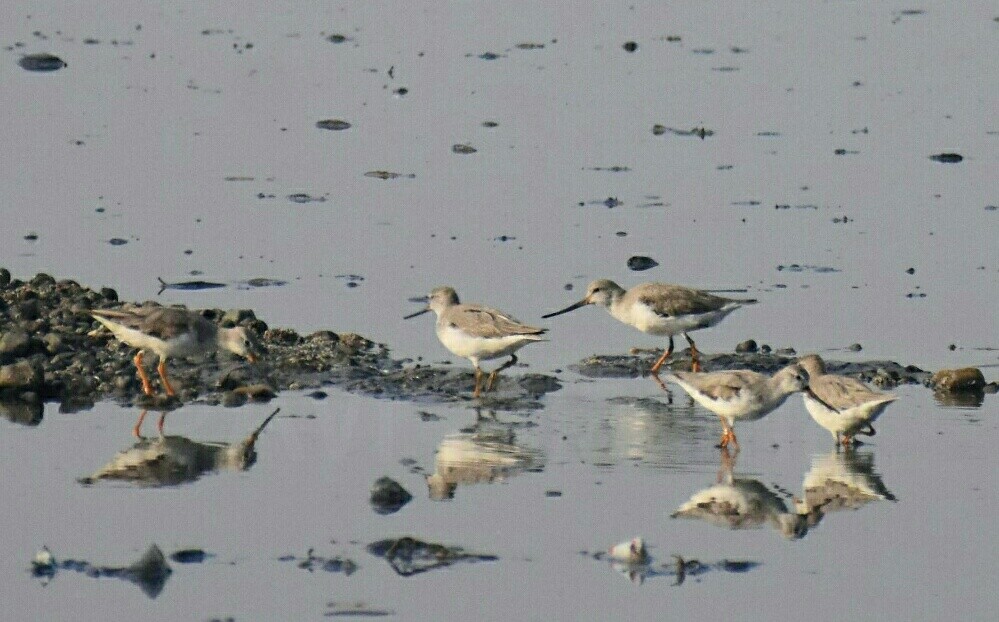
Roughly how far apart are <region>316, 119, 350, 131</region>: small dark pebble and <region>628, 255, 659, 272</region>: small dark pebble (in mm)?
7821

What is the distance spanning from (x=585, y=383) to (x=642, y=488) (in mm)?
3545

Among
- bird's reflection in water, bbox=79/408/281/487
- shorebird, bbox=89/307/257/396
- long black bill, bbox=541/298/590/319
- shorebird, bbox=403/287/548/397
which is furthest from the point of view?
long black bill, bbox=541/298/590/319

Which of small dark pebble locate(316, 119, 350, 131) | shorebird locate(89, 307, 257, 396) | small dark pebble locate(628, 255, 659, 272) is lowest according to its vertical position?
shorebird locate(89, 307, 257, 396)

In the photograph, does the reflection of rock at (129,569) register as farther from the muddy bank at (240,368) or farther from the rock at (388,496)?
the muddy bank at (240,368)

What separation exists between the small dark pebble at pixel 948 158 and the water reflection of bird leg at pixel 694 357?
8833 millimetres

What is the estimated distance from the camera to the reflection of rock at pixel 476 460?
1439 cm

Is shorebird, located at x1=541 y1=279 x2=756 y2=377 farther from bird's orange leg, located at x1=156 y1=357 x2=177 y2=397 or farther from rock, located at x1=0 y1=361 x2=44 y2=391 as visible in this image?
rock, located at x1=0 y1=361 x2=44 y2=391

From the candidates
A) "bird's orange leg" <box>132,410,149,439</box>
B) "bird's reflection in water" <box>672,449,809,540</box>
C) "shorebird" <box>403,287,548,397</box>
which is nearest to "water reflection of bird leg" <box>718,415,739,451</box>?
"bird's reflection in water" <box>672,449,809,540</box>

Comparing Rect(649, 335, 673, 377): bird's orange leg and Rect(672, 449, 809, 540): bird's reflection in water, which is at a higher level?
Rect(649, 335, 673, 377): bird's orange leg

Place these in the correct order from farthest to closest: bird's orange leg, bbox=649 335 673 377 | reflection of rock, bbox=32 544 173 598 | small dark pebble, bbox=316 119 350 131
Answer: small dark pebble, bbox=316 119 350 131
bird's orange leg, bbox=649 335 673 377
reflection of rock, bbox=32 544 173 598

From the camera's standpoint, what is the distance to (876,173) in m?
26.2

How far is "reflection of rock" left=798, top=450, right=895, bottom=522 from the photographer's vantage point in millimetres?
14141

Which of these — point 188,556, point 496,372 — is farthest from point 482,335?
point 188,556

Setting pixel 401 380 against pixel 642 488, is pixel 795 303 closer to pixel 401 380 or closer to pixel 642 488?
pixel 401 380
